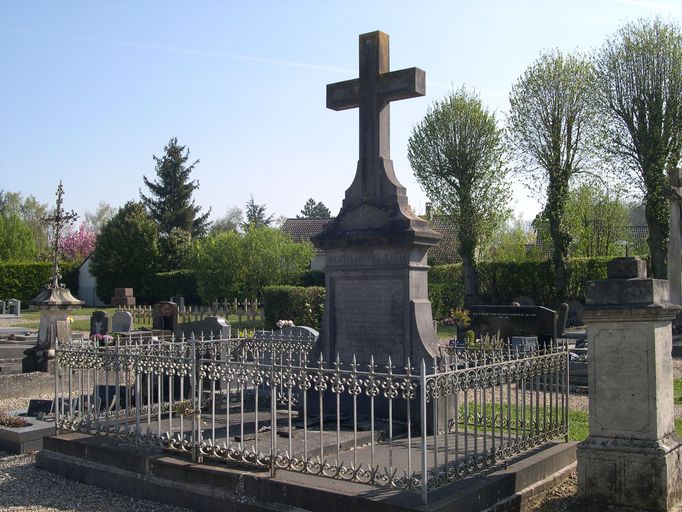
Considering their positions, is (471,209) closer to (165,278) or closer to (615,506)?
(165,278)

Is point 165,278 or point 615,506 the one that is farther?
point 165,278

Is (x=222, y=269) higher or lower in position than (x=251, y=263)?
lower

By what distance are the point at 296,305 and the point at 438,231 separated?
9.85 m

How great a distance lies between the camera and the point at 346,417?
8188 mm

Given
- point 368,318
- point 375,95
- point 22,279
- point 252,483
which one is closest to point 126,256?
point 22,279

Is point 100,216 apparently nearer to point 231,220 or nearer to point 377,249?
point 231,220

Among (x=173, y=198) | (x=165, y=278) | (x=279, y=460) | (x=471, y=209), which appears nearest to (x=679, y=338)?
(x=471, y=209)

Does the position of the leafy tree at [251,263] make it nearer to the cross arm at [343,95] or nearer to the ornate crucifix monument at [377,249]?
the cross arm at [343,95]

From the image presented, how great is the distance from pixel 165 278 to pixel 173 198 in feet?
46.9

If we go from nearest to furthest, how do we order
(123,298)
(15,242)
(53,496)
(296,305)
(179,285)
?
(53,496)
(296,305)
(123,298)
(179,285)
(15,242)

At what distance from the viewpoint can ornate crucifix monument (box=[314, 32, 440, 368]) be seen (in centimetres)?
814

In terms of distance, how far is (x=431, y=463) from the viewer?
21.4 feet

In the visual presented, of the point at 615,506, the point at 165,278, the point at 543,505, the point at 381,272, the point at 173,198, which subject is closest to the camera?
the point at 615,506

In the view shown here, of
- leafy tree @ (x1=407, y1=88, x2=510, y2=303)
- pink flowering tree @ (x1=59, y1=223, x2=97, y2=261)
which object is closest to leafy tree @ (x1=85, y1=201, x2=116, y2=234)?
pink flowering tree @ (x1=59, y1=223, x2=97, y2=261)
